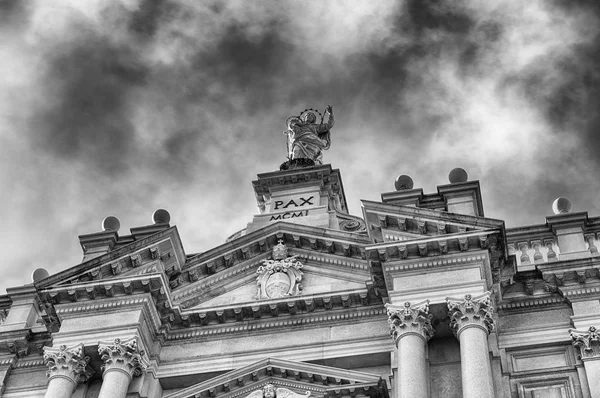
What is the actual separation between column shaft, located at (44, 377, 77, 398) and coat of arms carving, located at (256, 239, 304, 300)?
15.5 feet

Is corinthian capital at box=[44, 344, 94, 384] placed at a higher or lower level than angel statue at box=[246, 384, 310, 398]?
higher

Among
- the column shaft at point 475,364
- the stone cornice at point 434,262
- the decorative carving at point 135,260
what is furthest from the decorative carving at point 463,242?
the decorative carving at point 135,260

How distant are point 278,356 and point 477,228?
5.19 metres

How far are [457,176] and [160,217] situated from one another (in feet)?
25.9

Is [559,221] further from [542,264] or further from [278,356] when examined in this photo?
[278,356]

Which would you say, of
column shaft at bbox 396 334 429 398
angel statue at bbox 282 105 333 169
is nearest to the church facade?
column shaft at bbox 396 334 429 398

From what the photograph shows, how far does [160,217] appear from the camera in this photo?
29875 mm

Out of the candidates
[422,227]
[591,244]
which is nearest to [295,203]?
[422,227]

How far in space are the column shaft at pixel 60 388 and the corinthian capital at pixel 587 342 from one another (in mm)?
10807

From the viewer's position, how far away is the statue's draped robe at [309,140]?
1267 inches

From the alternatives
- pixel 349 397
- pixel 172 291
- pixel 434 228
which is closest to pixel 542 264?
pixel 434 228

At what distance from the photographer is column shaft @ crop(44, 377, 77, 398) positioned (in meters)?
24.5

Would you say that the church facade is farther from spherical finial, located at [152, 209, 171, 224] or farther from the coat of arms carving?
spherical finial, located at [152, 209, 171, 224]

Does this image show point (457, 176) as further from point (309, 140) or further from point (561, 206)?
point (309, 140)
